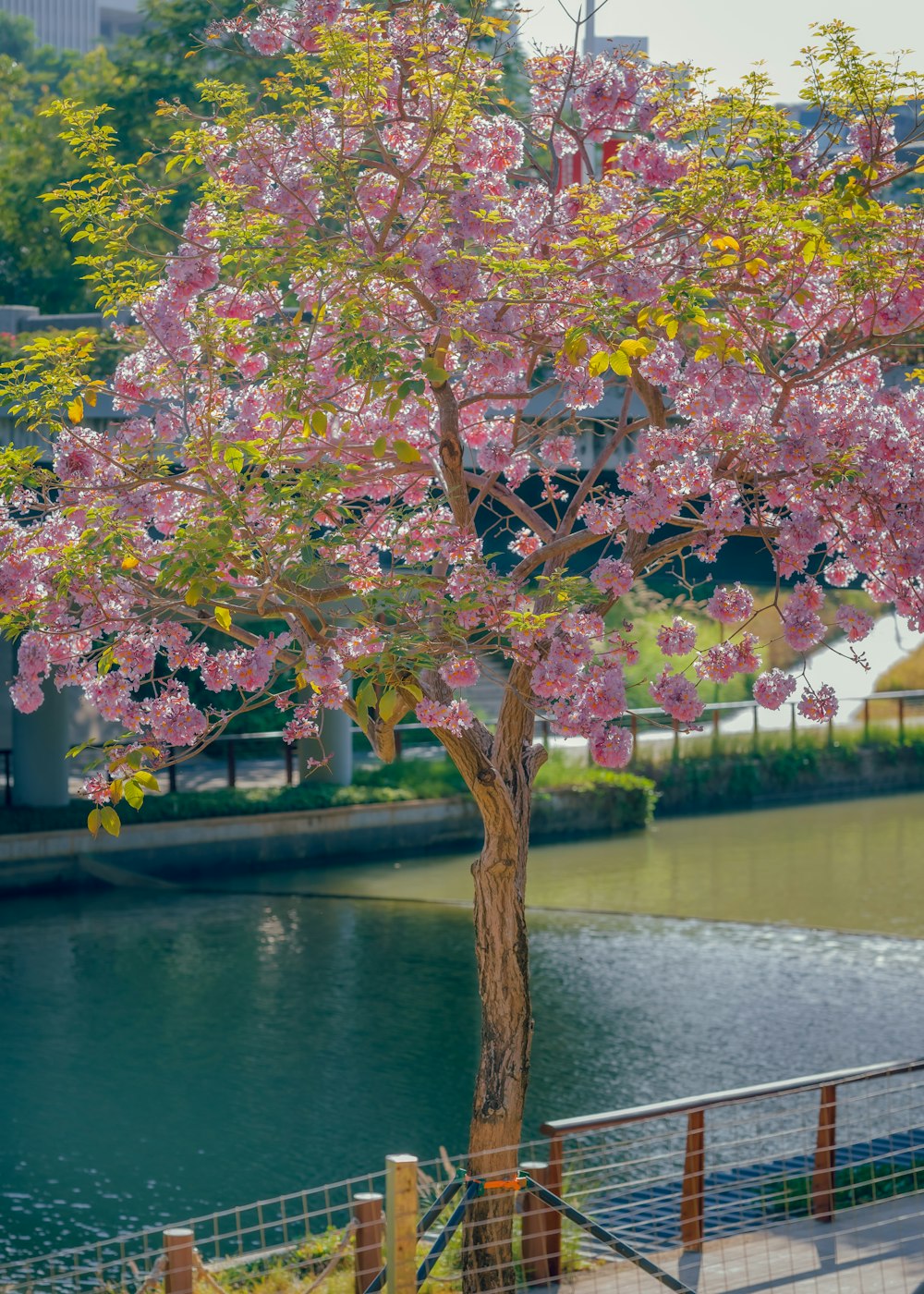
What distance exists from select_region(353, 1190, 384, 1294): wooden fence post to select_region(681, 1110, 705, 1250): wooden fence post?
6.02ft

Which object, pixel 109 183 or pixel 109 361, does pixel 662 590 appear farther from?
pixel 109 183

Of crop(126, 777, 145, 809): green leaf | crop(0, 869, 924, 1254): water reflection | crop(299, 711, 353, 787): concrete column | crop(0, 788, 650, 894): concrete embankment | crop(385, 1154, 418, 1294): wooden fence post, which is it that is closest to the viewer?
crop(385, 1154, 418, 1294): wooden fence post

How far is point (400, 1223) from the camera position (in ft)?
19.8

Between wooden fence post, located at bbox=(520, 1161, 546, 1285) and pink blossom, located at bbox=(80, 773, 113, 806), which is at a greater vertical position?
pink blossom, located at bbox=(80, 773, 113, 806)

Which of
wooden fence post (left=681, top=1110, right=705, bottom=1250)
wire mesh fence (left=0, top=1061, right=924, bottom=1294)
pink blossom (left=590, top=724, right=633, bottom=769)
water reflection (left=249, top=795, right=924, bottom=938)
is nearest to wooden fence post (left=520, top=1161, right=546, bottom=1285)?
wire mesh fence (left=0, top=1061, right=924, bottom=1294)

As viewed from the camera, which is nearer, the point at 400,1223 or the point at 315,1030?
the point at 400,1223

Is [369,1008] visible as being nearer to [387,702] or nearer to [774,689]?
[774,689]

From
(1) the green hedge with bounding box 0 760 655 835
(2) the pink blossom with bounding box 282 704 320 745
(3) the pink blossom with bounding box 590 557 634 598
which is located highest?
(3) the pink blossom with bounding box 590 557 634 598

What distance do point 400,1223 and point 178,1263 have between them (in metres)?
0.94

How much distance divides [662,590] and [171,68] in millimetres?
15250

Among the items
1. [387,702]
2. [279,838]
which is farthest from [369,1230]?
[279,838]

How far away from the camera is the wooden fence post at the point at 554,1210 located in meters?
7.73

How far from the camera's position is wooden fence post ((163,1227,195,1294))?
641 cm

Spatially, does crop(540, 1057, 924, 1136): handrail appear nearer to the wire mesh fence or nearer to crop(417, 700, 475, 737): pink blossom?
the wire mesh fence
